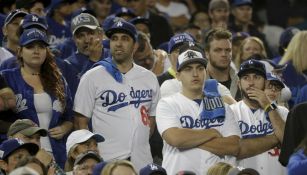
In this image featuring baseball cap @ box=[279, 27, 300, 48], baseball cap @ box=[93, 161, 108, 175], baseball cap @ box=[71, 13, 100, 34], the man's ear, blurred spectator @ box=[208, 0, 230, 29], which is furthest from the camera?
blurred spectator @ box=[208, 0, 230, 29]

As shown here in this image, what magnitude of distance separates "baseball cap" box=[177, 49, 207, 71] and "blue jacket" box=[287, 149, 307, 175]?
6.09 feet

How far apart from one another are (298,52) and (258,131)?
214 centimetres

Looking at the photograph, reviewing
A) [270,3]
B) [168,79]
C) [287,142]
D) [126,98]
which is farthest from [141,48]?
[270,3]

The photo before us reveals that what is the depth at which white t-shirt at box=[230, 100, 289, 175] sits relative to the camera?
1135 centimetres

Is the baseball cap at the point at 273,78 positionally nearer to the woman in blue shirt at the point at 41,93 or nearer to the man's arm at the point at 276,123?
the man's arm at the point at 276,123

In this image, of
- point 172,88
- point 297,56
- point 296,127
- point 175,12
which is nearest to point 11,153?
point 172,88

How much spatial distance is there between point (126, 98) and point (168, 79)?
1.04 m

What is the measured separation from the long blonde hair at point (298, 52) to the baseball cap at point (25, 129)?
3368 mm

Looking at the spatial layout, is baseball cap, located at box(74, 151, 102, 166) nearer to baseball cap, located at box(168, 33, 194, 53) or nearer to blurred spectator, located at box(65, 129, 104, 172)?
blurred spectator, located at box(65, 129, 104, 172)

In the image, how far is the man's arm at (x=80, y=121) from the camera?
11750 millimetres

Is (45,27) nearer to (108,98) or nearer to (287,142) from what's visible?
(108,98)

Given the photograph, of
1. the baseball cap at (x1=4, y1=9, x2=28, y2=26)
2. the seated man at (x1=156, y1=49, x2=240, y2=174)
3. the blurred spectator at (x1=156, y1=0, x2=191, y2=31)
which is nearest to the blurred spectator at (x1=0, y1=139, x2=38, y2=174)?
the seated man at (x1=156, y1=49, x2=240, y2=174)

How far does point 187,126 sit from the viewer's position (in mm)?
10945

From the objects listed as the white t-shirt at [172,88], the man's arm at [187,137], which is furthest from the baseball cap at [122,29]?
the man's arm at [187,137]
